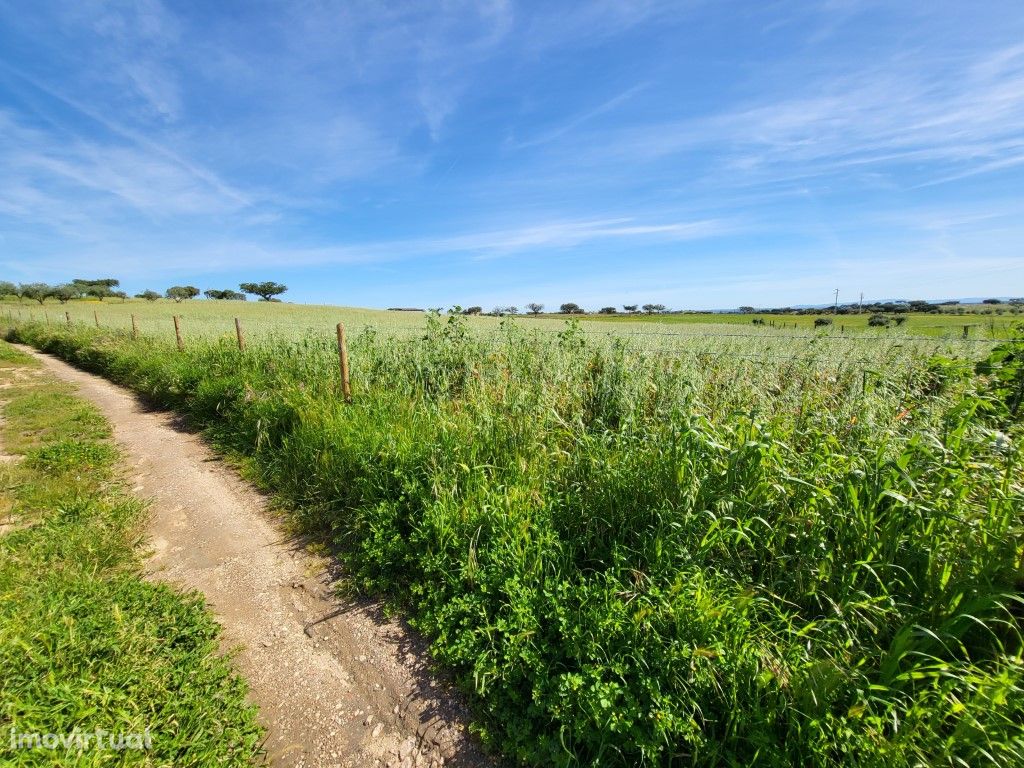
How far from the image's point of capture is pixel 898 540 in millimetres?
2393

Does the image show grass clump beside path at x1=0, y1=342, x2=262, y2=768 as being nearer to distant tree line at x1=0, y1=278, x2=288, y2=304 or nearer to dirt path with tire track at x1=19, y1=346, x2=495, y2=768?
dirt path with tire track at x1=19, y1=346, x2=495, y2=768

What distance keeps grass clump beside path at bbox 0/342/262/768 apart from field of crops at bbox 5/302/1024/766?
1.17 meters

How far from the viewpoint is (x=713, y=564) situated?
9.04 feet

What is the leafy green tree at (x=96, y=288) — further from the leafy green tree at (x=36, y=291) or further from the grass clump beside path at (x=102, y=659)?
the grass clump beside path at (x=102, y=659)

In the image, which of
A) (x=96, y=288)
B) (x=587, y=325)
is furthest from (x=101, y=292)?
(x=587, y=325)

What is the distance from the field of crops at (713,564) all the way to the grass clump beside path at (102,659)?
3.82 ft

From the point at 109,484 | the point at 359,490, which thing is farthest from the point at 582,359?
the point at 109,484

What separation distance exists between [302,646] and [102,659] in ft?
3.42

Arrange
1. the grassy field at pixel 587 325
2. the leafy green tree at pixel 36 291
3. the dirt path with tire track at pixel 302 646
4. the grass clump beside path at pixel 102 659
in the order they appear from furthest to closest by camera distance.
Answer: the leafy green tree at pixel 36 291, the grassy field at pixel 587 325, the dirt path with tire track at pixel 302 646, the grass clump beside path at pixel 102 659

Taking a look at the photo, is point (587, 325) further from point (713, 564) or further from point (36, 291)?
point (36, 291)

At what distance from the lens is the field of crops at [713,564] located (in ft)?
6.38

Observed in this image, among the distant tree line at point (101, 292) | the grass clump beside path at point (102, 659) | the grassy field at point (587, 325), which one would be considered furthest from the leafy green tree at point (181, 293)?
the grass clump beside path at point (102, 659)

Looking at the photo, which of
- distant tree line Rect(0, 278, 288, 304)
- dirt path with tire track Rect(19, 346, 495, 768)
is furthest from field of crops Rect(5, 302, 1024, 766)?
distant tree line Rect(0, 278, 288, 304)

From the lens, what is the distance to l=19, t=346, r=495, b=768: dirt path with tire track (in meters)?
2.27
